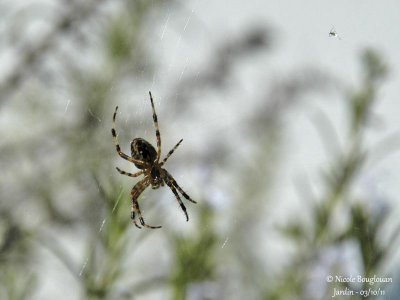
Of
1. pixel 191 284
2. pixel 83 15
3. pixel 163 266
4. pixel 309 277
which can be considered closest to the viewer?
pixel 191 284

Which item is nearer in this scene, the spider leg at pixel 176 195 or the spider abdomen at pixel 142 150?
the spider abdomen at pixel 142 150

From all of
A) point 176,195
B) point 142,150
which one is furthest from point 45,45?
point 176,195

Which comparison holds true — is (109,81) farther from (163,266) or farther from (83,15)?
(163,266)

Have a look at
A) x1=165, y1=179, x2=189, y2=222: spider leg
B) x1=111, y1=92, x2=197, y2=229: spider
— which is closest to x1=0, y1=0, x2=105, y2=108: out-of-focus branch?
x1=111, y1=92, x2=197, y2=229: spider

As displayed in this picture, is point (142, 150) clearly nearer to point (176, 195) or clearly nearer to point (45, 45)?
point (176, 195)

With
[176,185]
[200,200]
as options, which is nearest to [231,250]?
[176,185]

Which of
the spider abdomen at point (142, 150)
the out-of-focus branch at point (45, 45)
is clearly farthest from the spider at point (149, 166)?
the out-of-focus branch at point (45, 45)

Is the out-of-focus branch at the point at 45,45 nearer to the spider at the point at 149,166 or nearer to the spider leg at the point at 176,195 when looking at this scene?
the spider at the point at 149,166

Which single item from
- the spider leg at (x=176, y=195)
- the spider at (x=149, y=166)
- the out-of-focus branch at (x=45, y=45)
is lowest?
the spider leg at (x=176, y=195)
